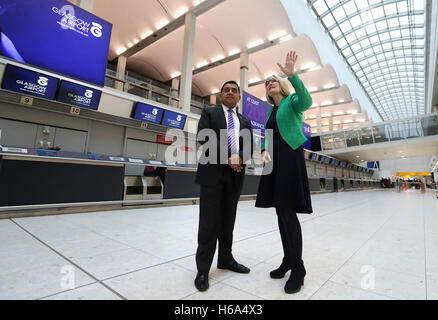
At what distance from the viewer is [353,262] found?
75.8 inches

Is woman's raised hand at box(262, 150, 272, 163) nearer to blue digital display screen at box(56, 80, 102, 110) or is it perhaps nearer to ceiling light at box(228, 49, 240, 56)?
blue digital display screen at box(56, 80, 102, 110)

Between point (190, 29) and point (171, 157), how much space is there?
284 inches

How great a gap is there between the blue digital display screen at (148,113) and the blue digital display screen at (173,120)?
20cm

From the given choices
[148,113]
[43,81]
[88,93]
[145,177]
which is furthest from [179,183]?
[43,81]

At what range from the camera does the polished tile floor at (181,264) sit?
51.5 inches

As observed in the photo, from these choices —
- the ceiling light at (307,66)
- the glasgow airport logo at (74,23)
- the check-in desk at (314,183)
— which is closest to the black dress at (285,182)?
the glasgow airport logo at (74,23)

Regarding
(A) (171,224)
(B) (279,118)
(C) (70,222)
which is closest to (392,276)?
(B) (279,118)

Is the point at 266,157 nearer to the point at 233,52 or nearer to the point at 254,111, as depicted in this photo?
the point at 254,111

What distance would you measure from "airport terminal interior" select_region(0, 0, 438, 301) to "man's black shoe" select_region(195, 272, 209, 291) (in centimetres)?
3

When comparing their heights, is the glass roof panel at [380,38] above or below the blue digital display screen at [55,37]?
above

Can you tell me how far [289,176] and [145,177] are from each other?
5.09 meters

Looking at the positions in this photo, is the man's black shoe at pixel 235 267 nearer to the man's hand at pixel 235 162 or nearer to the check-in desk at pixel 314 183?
the man's hand at pixel 235 162

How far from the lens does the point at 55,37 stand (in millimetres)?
5652

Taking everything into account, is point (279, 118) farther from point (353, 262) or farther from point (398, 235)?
point (398, 235)
